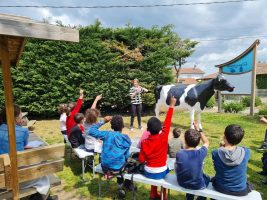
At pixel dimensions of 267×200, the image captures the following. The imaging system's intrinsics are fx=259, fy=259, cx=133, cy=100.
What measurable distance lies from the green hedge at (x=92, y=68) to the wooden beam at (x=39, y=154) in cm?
874

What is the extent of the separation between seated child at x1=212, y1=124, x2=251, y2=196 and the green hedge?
949 cm

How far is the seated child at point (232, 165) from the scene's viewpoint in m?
3.11

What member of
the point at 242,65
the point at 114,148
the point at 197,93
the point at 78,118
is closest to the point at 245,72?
the point at 242,65

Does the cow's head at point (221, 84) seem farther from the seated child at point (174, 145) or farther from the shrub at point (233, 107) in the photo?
the shrub at point (233, 107)

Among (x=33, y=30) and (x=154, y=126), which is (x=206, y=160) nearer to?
(x=154, y=126)

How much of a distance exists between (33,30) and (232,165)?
266 cm

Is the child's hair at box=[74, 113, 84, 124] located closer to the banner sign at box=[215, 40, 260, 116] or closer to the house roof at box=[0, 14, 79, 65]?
the house roof at box=[0, 14, 79, 65]

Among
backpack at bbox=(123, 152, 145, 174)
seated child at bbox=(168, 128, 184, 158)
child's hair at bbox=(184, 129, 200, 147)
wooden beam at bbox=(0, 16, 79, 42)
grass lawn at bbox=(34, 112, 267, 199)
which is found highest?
wooden beam at bbox=(0, 16, 79, 42)

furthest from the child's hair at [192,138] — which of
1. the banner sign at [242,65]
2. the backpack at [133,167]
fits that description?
the banner sign at [242,65]

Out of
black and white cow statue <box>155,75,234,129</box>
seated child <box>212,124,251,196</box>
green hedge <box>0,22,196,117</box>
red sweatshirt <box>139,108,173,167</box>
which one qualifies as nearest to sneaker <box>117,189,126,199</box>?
red sweatshirt <box>139,108,173,167</box>

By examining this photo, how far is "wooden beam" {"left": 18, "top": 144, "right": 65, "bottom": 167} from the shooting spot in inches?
121

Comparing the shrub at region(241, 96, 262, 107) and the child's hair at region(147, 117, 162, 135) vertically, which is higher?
the child's hair at region(147, 117, 162, 135)

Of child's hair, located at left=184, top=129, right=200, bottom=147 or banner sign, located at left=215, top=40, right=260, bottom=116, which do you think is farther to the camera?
banner sign, located at left=215, top=40, right=260, bottom=116

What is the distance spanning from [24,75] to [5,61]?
934cm
